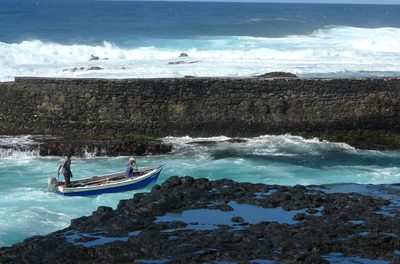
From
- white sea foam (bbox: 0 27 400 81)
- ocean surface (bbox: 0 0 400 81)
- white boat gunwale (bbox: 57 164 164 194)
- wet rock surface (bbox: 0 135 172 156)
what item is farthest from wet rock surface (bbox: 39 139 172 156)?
ocean surface (bbox: 0 0 400 81)

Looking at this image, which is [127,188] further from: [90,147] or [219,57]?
[219,57]

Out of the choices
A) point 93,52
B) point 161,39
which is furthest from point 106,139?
point 161,39

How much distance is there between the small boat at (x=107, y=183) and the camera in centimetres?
1711

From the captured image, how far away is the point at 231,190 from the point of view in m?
16.1

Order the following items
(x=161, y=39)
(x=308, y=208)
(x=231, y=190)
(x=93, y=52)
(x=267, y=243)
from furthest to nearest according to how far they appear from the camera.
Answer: (x=161, y=39), (x=93, y=52), (x=231, y=190), (x=308, y=208), (x=267, y=243)

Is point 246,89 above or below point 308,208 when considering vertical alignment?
above

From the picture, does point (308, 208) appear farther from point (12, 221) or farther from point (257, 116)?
point (257, 116)

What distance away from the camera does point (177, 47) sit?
5078cm

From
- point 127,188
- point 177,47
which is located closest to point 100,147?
point 127,188

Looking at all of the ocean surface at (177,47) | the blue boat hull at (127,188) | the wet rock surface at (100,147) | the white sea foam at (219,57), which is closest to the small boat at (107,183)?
the blue boat hull at (127,188)

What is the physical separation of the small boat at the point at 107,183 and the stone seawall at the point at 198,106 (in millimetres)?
4447

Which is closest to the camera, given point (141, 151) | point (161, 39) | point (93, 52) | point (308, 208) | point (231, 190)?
point (308, 208)

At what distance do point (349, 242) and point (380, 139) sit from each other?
32.7 feet

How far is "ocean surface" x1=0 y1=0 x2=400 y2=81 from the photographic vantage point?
1318 inches
